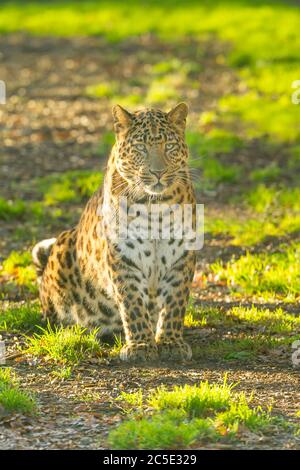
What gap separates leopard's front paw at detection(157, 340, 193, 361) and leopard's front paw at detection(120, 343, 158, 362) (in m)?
0.10

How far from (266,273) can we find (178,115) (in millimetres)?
2760

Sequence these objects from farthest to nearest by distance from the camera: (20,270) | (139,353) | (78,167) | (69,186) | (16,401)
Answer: (78,167) < (69,186) < (20,270) < (139,353) < (16,401)

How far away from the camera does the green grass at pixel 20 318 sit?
31.7 feet

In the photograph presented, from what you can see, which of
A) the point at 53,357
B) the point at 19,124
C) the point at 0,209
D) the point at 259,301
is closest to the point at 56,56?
the point at 19,124

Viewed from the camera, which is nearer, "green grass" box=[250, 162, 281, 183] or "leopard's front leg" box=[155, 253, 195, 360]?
"leopard's front leg" box=[155, 253, 195, 360]

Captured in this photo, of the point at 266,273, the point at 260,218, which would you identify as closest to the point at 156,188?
the point at 266,273


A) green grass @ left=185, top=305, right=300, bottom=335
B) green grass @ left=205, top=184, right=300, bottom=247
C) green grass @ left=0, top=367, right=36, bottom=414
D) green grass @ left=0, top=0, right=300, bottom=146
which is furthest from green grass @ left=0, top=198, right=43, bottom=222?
green grass @ left=0, top=367, right=36, bottom=414

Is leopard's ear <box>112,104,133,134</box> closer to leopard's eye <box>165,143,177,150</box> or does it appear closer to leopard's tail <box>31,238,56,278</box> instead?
leopard's eye <box>165,143,177,150</box>

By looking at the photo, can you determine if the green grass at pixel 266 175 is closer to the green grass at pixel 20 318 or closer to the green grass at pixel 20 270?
the green grass at pixel 20 270

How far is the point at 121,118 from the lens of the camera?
864 centimetres

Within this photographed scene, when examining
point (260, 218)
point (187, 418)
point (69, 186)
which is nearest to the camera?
point (187, 418)

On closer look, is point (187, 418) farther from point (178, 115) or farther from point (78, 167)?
point (78, 167)

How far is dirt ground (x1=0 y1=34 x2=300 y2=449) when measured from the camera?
7160 mm

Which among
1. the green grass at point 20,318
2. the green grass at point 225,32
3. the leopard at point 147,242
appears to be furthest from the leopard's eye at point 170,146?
the green grass at point 225,32
